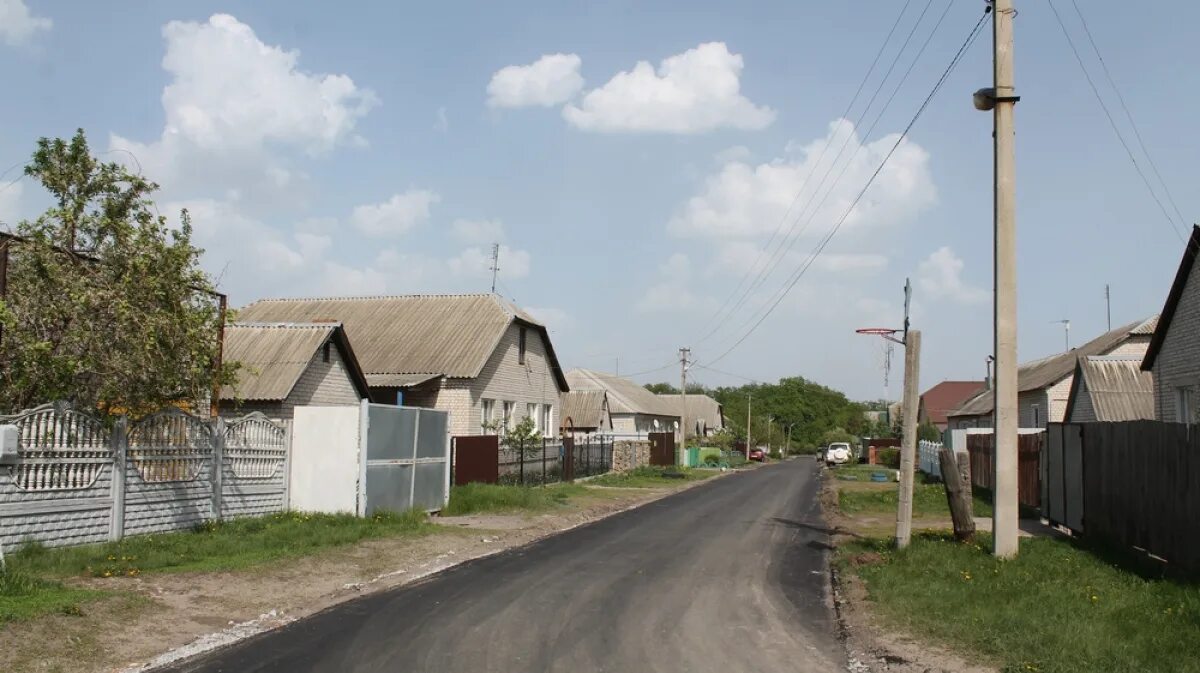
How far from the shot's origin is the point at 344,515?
16672mm

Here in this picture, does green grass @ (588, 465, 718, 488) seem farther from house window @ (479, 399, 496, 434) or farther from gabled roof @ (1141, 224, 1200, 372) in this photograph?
gabled roof @ (1141, 224, 1200, 372)

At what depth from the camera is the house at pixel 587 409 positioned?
187 feet

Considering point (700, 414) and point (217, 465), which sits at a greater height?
point (700, 414)

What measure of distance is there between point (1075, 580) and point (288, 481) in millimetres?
12406

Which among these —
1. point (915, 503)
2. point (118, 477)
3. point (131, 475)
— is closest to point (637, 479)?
point (915, 503)

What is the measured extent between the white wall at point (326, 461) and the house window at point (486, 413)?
550 inches

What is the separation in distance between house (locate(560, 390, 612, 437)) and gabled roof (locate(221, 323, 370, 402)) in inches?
1249

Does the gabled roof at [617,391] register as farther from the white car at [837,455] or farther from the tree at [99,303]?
the tree at [99,303]

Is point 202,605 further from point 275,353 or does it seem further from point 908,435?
point 275,353

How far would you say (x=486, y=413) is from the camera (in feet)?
107

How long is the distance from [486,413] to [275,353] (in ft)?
32.0

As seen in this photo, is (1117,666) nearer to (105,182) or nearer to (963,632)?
(963,632)

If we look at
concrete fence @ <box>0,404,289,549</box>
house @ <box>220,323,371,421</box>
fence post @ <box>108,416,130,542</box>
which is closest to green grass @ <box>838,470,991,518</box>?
concrete fence @ <box>0,404,289,549</box>

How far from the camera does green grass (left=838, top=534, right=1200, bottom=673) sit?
753 cm
